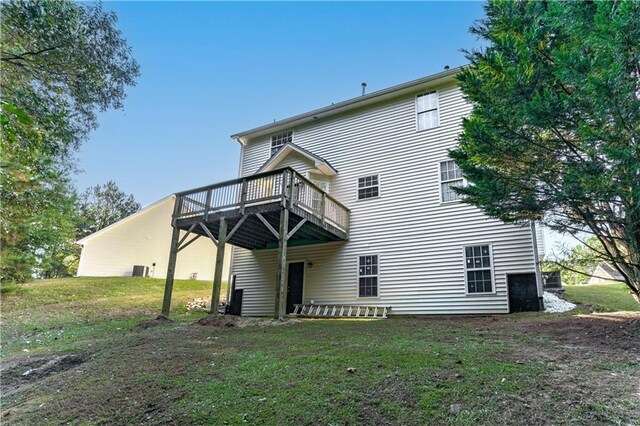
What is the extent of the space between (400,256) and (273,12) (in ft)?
30.0

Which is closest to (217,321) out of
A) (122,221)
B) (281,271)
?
(281,271)

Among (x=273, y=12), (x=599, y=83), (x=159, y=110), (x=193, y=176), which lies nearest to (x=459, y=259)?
(x=599, y=83)

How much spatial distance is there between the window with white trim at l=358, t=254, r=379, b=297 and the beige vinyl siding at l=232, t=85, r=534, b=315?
20cm

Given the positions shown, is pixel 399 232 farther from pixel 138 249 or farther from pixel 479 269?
pixel 138 249

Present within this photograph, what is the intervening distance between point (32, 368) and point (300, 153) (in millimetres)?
10620

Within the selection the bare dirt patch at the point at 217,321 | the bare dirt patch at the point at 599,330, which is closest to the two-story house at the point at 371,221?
the bare dirt patch at the point at 217,321

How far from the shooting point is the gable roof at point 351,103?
12.3 meters

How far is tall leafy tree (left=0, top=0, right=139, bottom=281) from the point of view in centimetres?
655

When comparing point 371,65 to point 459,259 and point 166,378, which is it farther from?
point 166,378

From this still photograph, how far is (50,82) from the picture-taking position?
26.3 feet

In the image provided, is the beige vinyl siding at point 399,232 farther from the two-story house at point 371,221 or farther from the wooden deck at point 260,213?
the wooden deck at point 260,213

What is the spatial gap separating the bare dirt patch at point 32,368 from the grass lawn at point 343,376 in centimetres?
4

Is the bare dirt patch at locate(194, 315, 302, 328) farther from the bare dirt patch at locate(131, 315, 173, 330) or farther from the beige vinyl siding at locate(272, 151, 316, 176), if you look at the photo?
the beige vinyl siding at locate(272, 151, 316, 176)

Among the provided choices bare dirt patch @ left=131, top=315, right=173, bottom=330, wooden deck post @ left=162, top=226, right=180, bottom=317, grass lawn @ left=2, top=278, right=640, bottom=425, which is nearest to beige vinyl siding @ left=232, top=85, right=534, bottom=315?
grass lawn @ left=2, top=278, right=640, bottom=425
